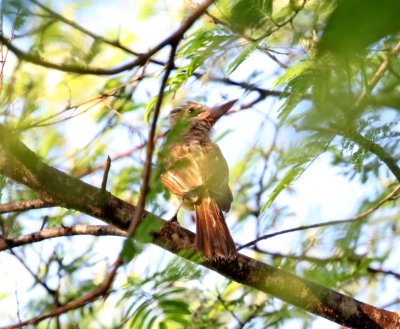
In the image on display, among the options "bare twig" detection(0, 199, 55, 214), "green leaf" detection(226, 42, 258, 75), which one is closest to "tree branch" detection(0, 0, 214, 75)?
"green leaf" detection(226, 42, 258, 75)

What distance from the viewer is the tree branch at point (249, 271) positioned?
2.90m

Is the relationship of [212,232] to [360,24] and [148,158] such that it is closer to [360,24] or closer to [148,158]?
[148,158]

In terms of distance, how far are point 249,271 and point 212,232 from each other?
1.83 feet

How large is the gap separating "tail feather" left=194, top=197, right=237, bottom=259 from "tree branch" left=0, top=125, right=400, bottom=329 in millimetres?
61

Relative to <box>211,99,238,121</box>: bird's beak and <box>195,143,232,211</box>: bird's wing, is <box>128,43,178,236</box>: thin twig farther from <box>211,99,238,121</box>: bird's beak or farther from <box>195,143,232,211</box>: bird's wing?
<box>211,99,238,121</box>: bird's beak

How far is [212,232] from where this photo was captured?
148 inches

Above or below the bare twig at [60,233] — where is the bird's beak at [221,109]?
above

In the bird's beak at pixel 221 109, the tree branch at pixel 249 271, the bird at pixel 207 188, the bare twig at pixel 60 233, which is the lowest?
the tree branch at pixel 249 271

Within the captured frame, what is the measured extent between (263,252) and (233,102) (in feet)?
3.45

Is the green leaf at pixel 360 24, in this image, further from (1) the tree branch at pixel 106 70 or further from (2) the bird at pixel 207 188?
(2) the bird at pixel 207 188

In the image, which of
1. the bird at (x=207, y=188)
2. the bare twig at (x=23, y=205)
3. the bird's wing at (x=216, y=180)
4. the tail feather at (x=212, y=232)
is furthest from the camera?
the bird's wing at (x=216, y=180)

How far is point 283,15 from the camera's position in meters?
1.85

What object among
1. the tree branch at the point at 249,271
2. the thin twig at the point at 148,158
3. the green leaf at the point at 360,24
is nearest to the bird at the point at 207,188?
the tree branch at the point at 249,271

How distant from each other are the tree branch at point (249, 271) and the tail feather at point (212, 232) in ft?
0.20
